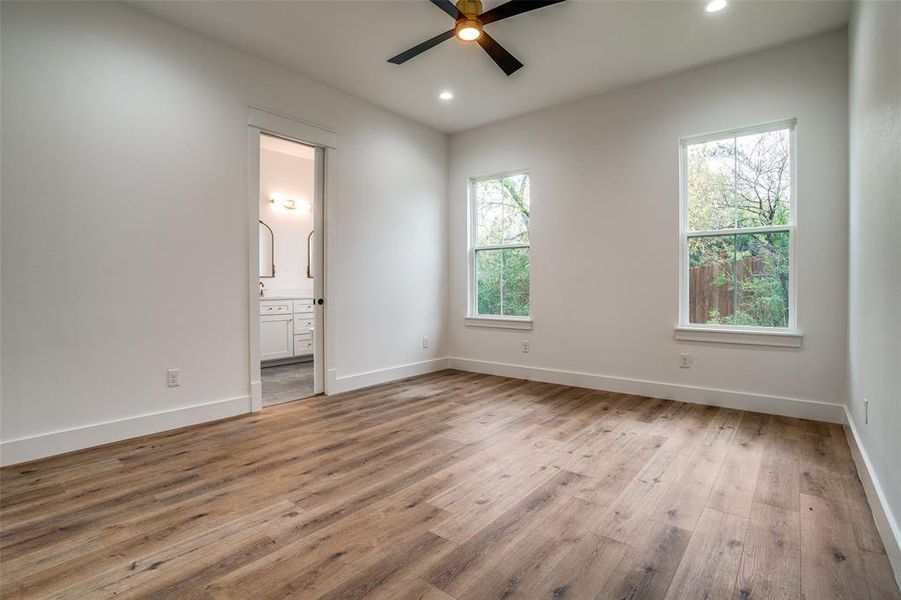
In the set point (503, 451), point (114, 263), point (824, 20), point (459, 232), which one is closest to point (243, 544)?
point (503, 451)

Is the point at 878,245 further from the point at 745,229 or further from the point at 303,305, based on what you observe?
the point at 303,305

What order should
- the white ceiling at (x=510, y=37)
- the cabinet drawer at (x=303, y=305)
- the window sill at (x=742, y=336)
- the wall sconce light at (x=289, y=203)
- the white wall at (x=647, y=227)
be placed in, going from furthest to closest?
the wall sconce light at (x=289, y=203) < the cabinet drawer at (x=303, y=305) < the window sill at (x=742, y=336) < the white wall at (x=647, y=227) < the white ceiling at (x=510, y=37)

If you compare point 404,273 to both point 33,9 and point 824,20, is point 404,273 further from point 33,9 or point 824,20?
point 824,20

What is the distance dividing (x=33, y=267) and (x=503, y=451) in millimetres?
2944

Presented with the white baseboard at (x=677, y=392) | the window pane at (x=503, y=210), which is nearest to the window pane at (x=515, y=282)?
the window pane at (x=503, y=210)

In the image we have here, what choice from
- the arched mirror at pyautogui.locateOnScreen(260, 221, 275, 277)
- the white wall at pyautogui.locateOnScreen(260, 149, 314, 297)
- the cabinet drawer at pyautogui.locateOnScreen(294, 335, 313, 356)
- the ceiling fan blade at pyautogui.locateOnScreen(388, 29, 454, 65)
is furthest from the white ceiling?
the cabinet drawer at pyautogui.locateOnScreen(294, 335, 313, 356)

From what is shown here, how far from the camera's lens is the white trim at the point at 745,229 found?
3338 mm

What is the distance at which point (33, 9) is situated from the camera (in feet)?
8.24

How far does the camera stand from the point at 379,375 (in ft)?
14.9

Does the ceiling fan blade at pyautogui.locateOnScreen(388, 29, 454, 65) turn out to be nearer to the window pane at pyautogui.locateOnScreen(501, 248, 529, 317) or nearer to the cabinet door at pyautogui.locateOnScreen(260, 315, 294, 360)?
the window pane at pyautogui.locateOnScreen(501, 248, 529, 317)

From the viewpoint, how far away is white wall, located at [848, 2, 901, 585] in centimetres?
157

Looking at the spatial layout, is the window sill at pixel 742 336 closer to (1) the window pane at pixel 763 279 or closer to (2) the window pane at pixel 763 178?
(1) the window pane at pixel 763 279

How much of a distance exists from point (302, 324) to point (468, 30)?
4.33 metres

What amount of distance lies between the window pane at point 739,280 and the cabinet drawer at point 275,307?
4.64m
